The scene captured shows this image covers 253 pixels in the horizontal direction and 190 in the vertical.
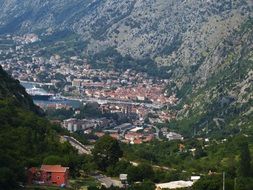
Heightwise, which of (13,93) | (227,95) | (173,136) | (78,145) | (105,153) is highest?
(227,95)

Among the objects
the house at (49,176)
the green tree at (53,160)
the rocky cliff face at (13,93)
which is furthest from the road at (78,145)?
the house at (49,176)

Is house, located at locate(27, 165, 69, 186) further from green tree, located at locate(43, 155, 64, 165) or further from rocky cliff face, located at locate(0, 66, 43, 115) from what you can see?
rocky cliff face, located at locate(0, 66, 43, 115)

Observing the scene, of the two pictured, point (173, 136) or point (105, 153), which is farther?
point (173, 136)

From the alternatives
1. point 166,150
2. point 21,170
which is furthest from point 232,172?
point 166,150

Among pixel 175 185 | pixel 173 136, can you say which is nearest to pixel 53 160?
pixel 175 185

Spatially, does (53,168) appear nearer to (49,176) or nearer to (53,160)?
(49,176)

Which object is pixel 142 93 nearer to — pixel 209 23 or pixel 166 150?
pixel 209 23
